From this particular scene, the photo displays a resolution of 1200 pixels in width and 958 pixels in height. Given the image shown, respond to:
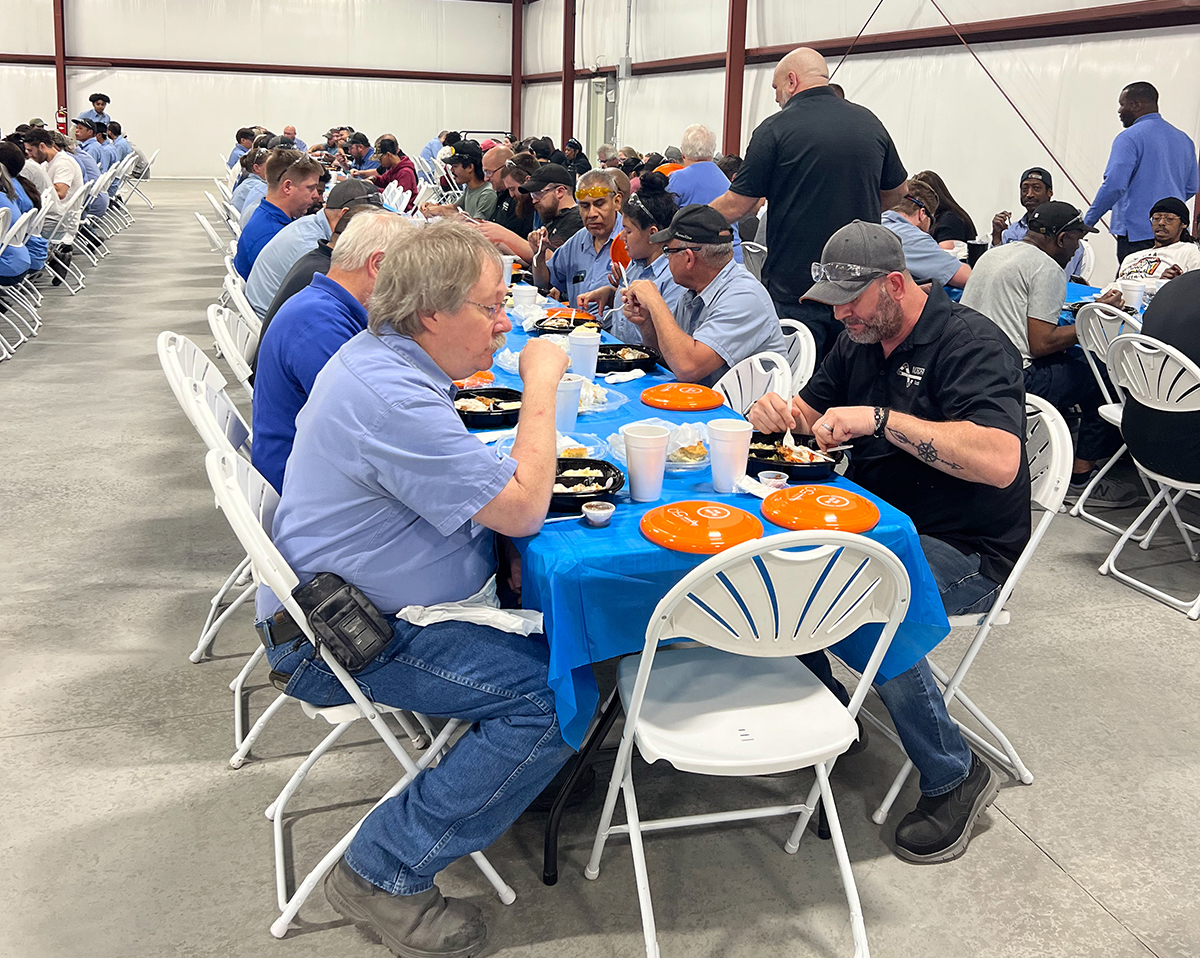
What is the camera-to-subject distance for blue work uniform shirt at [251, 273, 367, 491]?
279 centimetres

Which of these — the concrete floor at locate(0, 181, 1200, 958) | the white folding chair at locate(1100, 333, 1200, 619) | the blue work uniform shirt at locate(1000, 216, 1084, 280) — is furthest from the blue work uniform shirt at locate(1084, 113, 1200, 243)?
the concrete floor at locate(0, 181, 1200, 958)

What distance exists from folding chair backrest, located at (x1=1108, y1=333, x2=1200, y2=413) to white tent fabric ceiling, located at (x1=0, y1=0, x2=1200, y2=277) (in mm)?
3967

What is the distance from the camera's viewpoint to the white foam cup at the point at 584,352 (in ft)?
10.8

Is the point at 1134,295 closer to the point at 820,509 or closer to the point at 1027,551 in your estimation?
the point at 1027,551

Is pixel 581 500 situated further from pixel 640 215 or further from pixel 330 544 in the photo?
pixel 640 215

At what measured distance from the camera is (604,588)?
200cm

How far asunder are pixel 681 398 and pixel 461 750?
1391 millimetres

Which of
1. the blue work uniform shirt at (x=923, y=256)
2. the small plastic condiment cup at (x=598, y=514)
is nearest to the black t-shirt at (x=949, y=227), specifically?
the blue work uniform shirt at (x=923, y=256)

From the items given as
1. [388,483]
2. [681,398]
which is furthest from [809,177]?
[388,483]

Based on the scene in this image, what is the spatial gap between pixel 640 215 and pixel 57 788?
2703 mm

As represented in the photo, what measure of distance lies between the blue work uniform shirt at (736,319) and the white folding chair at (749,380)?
0.20 feet

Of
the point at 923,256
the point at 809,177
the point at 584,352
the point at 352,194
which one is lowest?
the point at 584,352

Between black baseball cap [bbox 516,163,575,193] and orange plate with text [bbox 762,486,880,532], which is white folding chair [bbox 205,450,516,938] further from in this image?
black baseball cap [bbox 516,163,575,193]

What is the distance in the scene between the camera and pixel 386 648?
206 cm
